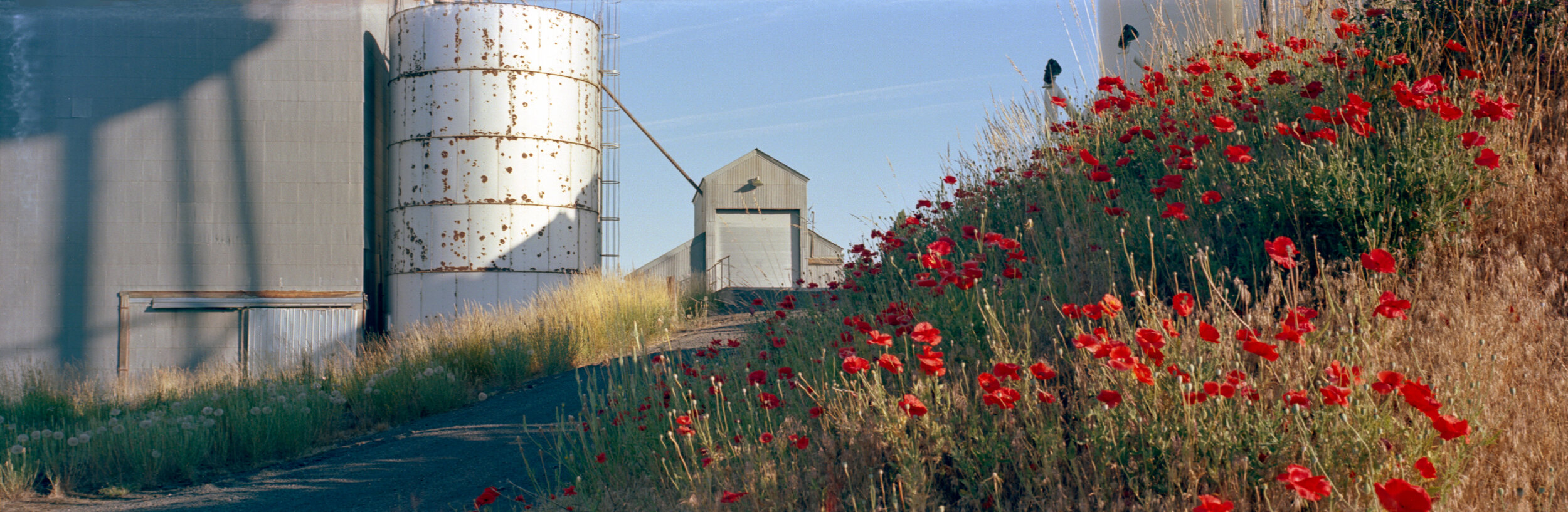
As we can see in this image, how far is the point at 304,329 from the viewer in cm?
1439

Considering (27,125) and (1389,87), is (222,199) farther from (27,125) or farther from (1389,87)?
(1389,87)

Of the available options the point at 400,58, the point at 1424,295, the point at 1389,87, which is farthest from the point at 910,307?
the point at 400,58

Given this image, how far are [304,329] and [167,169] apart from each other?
3354 mm

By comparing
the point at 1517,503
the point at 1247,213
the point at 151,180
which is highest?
the point at 151,180

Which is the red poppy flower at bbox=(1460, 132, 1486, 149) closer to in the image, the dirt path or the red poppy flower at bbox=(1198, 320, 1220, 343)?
the red poppy flower at bbox=(1198, 320, 1220, 343)

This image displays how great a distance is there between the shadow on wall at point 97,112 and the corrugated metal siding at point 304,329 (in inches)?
24.3

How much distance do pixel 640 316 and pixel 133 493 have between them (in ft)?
20.1

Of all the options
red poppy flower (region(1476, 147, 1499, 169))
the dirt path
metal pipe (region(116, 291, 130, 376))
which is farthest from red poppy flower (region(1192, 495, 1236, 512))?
metal pipe (region(116, 291, 130, 376))

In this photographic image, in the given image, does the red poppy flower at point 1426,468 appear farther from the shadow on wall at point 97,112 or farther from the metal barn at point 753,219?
the metal barn at point 753,219

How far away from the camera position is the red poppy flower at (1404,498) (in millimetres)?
1715

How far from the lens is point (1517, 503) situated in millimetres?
2621

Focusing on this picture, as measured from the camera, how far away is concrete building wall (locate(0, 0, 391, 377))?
14344mm

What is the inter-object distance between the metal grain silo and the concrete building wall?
50.1 inches

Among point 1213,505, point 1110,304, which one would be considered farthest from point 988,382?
point 1213,505
